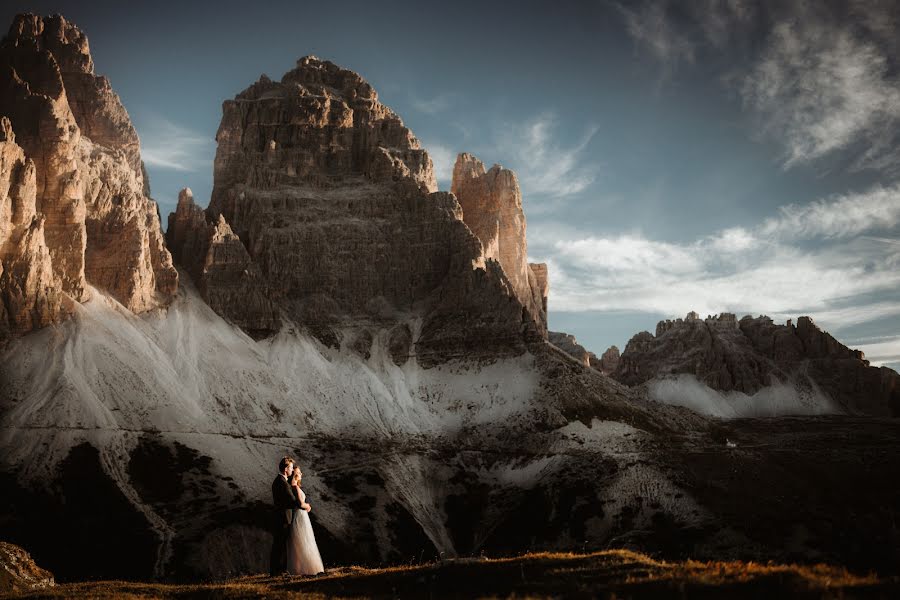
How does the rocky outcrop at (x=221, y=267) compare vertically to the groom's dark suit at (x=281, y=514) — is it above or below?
above

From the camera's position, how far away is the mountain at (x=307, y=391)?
305ft

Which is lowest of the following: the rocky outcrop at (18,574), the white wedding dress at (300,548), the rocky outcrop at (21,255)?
the rocky outcrop at (18,574)

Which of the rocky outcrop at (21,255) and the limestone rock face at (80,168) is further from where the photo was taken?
the limestone rock face at (80,168)

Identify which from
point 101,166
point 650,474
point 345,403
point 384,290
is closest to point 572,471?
point 650,474

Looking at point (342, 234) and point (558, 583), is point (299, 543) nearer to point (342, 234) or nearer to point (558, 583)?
point (558, 583)

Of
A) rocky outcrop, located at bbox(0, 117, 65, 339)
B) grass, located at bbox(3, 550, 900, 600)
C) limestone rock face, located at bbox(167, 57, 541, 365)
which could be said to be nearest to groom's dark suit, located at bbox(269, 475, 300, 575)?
grass, located at bbox(3, 550, 900, 600)

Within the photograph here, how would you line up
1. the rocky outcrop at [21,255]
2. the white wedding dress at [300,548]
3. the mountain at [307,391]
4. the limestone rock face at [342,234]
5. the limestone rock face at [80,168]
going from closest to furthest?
1. the white wedding dress at [300,548]
2. the mountain at [307,391]
3. the rocky outcrop at [21,255]
4. the limestone rock face at [80,168]
5. the limestone rock face at [342,234]

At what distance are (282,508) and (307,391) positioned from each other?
368 feet

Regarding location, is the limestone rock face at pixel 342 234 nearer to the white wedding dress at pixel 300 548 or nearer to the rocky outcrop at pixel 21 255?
the rocky outcrop at pixel 21 255

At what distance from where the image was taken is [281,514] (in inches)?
1051

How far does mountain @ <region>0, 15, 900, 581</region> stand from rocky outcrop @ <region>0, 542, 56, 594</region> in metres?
49.2

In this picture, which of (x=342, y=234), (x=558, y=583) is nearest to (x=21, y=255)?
(x=342, y=234)

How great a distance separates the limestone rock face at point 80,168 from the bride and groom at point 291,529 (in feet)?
332

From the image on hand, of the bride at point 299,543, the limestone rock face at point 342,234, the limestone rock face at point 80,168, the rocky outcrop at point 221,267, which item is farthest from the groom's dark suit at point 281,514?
the limestone rock face at point 342,234
